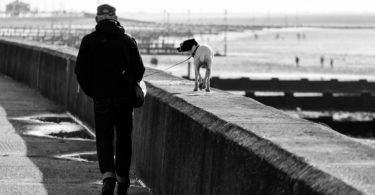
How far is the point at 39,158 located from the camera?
10125mm

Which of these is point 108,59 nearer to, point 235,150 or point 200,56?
point 200,56

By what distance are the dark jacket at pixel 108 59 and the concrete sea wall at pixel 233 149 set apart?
0.51m

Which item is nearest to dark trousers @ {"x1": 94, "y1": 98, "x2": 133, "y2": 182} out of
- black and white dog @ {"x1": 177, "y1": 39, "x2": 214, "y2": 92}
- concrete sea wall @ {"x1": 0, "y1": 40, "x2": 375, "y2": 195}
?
concrete sea wall @ {"x1": 0, "y1": 40, "x2": 375, "y2": 195}

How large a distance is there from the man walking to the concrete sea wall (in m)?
0.44

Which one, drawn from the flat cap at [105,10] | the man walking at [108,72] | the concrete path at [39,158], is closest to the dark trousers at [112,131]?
the man walking at [108,72]

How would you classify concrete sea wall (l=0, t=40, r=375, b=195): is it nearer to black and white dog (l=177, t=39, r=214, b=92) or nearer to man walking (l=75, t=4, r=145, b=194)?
black and white dog (l=177, t=39, r=214, b=92)

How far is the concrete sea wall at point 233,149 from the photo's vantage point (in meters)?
4.61

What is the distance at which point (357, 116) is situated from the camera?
41812 mm

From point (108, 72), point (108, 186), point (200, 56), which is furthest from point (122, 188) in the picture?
point (200, 56)

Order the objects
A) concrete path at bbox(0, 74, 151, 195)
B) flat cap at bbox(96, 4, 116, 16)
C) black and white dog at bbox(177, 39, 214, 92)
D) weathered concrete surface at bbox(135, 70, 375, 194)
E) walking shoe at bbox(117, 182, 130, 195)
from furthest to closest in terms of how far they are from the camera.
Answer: black and white dog at bbox(177, 39, 214, 92), concrete path at bbox(0, 74, 151, 195), walking shoe at bbox(117, 182, 130, 195), flat cap at bbox(96, 4, 116, 16), weathered concrete surface at bbox(135, 70, 375, 194)

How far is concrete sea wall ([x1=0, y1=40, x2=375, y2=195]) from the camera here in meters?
4.61

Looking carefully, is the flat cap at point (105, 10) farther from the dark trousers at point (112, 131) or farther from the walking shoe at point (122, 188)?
the walking shoe at point (122, 188)

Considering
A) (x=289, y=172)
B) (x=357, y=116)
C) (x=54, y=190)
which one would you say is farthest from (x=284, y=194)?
(x=357, y=116)

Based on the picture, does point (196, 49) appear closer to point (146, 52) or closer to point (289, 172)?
point (289, 172)
